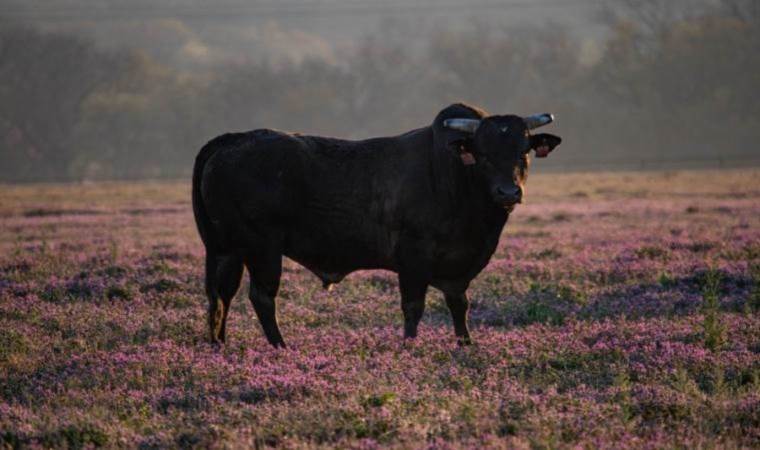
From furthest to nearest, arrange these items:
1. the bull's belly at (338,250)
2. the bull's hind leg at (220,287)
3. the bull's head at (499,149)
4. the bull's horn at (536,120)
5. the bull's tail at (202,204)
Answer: the bull's tail at (202,204), the bull's belly at (338,250), the bull's hind leg at (220,287), the bull's horn at (536,120), the bull's head at (499,149)

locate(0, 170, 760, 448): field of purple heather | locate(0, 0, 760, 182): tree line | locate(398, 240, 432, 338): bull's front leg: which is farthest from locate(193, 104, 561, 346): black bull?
locate(0, 0, 760, 182): tree line

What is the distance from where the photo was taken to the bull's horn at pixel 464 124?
33.1ft

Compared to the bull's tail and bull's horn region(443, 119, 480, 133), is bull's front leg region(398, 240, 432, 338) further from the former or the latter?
the bull's tail

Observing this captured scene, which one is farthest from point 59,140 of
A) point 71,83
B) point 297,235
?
point 297,235

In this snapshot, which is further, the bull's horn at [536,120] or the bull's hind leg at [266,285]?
the bull's hind leg at [266,285]

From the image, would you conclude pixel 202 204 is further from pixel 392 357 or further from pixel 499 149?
pixel 499 149

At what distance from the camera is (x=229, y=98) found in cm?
10038

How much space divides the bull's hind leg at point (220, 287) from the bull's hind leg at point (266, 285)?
311mm

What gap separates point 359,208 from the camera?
1055 cm

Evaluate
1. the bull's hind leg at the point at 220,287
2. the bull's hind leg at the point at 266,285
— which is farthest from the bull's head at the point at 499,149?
the bull's hind leg at the point at 220,287

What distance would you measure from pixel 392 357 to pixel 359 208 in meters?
2.01

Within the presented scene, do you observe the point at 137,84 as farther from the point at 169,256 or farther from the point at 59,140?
the point at 169,256

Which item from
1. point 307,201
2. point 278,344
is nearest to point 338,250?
point 307,201

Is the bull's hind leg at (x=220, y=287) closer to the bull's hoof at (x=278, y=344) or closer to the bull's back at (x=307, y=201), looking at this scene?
the bull's back at (x=307, y=201)
